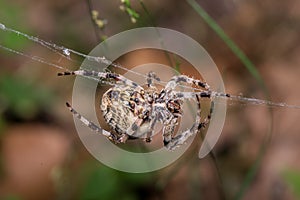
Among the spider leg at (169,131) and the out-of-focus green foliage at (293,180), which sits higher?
the out-of-focus green foliage at (293,180)

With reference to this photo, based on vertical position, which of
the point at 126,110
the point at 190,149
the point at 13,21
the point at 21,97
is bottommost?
the point at 126,110

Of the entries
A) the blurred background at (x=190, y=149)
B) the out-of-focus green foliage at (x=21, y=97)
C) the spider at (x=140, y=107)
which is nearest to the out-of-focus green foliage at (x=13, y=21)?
the blurred background at (x=190, y=149)

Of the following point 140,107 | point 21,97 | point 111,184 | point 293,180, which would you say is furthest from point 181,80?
point 21,97

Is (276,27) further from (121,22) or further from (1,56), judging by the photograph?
(1,56)

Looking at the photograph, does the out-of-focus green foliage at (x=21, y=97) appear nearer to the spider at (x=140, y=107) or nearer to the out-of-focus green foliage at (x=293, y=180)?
the spider at (x=140, y=107)

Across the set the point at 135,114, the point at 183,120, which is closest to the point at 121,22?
the point at 183,120

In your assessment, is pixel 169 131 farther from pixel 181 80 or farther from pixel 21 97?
pixel 21 97

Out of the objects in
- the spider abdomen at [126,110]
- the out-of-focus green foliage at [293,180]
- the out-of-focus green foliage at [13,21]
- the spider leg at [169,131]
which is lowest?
the spider abdomen at [126,110]

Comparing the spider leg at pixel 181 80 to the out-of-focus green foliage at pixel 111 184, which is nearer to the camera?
the spider leg at pixel 181 80

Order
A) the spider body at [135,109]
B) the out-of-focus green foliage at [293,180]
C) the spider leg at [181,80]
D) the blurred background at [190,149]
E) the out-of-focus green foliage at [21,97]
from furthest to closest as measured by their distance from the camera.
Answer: the out-of-focus green foliage at [21,97], the blurred background at [190,149], the out-of-focus green foliage at [293,180], the spider body at [135,109], the spider leg at [181,80]
